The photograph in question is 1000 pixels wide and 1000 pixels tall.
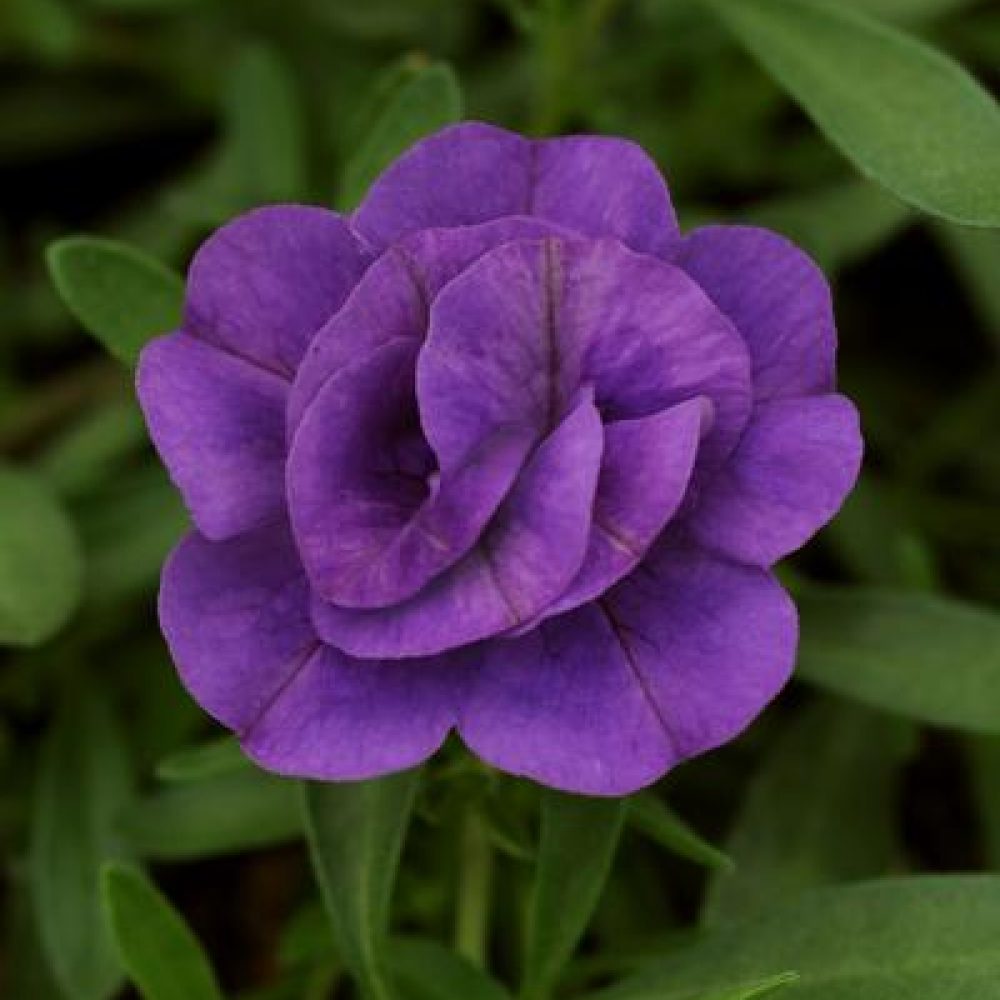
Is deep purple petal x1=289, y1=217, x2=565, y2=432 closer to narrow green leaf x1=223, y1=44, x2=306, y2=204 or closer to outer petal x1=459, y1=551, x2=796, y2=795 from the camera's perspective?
outer petal x1=459, y1=551, x2=796, y2=795

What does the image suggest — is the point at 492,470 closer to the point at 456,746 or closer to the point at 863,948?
the point at 456,746

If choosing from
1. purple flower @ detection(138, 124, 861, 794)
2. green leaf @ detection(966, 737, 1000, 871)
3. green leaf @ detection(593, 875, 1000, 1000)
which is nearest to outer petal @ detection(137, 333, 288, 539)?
purple flower @ detection(138, 124, 861, 794)

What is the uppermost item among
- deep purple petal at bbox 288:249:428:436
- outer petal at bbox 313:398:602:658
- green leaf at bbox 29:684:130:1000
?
deep purple petal at bbox 288:249:428:436

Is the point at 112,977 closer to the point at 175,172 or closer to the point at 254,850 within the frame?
the point at 254,850

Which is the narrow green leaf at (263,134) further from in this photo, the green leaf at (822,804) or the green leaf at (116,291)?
the green leaf at (822,804)

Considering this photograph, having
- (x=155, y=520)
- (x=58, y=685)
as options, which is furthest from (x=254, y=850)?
(x=155, y=520)

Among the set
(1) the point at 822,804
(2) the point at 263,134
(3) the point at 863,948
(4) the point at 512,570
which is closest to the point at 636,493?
(4) the point at 512,570

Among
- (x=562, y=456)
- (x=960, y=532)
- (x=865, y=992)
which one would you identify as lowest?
(x=960, y=532)
